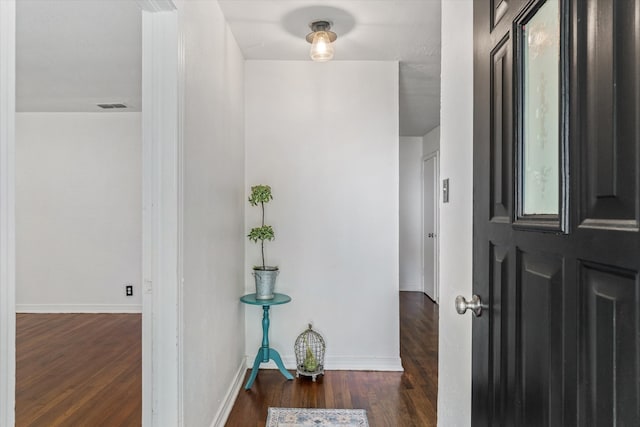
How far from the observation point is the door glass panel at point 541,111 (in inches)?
29.1

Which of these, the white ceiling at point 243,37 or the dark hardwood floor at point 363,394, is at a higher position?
the white ceiling at point 243,37

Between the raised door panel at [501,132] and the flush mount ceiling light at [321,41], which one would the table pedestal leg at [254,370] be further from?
the raised door panel at [501,132]

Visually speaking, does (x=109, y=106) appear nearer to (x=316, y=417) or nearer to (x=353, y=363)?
(x=353, y=363)

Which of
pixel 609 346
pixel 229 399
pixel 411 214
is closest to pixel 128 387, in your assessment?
pixel 229 399

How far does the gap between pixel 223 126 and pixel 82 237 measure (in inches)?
135

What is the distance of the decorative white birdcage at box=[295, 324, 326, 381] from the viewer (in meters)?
3.05

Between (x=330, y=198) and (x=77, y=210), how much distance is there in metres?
3.40

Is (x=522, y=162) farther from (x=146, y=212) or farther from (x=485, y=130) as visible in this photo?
(x=146, y=212)

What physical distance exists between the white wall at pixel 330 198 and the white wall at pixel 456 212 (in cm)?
158

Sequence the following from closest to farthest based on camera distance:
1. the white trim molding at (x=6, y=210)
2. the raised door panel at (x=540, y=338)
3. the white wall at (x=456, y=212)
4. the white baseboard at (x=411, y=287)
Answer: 1. the raised door panel at (x=540, y=338)
2. the white trim molding at (x=6, y=210)
3. the white wall at (x=456, y=212)
4. the white baseboard at (x=411, y=287)

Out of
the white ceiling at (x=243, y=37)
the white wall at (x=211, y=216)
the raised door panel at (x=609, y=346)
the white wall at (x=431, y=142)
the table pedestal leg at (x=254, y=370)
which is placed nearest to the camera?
the raised door panel at (x=609, y=346)

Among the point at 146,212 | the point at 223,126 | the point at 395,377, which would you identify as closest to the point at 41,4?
the point at 223,126

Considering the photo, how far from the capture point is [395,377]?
3.10 m

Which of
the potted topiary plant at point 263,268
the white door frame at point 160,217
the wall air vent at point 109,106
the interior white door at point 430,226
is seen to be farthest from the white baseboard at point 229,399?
the interior white door at point 430,226
